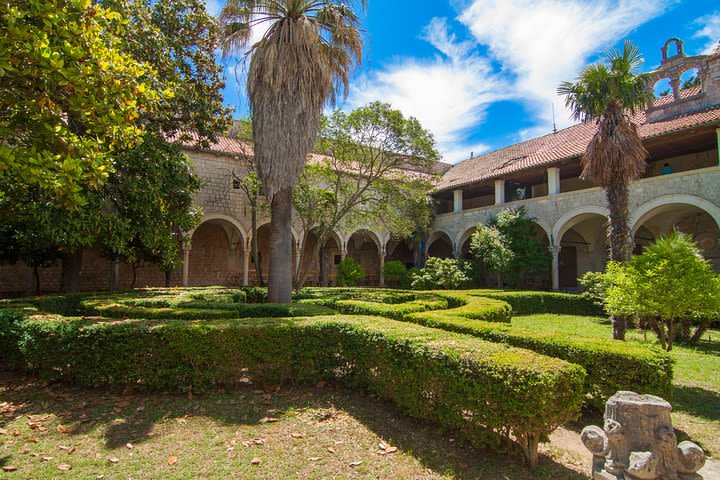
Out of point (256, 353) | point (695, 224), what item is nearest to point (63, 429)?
point (256, 353)

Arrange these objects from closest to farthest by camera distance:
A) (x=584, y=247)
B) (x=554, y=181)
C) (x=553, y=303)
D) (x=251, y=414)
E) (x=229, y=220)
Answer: (x=251, y=414)
(x=553, y=303)
(x=554, y=181)
(x=229, y=220)
(x=584, y=247)

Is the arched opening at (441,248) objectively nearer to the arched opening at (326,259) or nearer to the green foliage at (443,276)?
Result: the arched opening at (326,259)

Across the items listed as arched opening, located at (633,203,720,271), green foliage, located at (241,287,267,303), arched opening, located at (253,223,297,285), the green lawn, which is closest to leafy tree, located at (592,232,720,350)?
the green lawn

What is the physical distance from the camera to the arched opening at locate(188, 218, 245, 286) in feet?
71.5

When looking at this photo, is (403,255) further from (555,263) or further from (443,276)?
(555,263)

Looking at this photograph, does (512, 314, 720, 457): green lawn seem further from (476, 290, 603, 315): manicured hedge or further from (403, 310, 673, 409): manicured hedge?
(476, 290, 603, 315): manicured hedge

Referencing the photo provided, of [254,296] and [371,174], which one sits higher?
[371,174]

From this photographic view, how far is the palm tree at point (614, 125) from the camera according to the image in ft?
29.8

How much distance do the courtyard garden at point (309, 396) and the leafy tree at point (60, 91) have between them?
207 centimetres

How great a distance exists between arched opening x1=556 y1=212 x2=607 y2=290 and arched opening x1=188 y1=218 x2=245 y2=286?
57.1 ft

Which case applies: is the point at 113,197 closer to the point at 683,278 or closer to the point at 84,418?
the point at 84,418

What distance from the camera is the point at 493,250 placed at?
1908 centimetres

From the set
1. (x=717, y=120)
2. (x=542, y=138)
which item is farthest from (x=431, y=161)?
(x=542, y=138)

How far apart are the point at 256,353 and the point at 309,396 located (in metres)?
0.87
